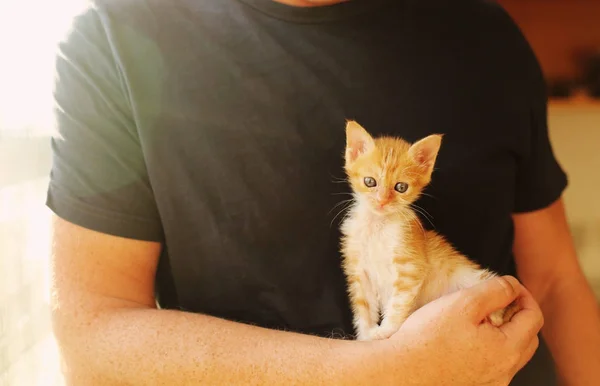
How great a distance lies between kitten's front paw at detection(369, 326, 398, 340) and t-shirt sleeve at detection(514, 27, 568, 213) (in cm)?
38

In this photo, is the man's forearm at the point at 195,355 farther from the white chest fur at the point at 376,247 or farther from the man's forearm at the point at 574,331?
the man's forearm at the point at 574,331

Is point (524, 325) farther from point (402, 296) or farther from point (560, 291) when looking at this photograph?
point (560, 291)

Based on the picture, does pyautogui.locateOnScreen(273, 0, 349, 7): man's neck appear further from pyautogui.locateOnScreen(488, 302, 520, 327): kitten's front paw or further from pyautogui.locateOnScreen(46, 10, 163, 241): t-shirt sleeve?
pyautogui.locateOnScreen(488, 302, 520, 327): kitten's front paw

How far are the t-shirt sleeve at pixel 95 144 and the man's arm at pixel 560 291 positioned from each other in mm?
675

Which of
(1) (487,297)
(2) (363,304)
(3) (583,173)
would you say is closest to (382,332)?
(2) (363,304)

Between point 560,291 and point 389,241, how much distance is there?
444 millimetres

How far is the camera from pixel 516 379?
84 cm

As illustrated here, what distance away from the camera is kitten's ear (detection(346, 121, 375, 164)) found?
0.72 metres

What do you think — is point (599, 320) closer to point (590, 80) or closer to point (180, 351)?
point (180, 351)

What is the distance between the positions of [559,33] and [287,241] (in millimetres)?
1451

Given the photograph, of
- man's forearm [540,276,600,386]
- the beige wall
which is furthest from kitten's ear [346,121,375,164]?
the beige wall

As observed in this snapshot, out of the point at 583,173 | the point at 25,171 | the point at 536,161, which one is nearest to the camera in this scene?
the point at 25,171

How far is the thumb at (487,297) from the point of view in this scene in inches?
26.6

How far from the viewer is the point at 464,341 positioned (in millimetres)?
663
